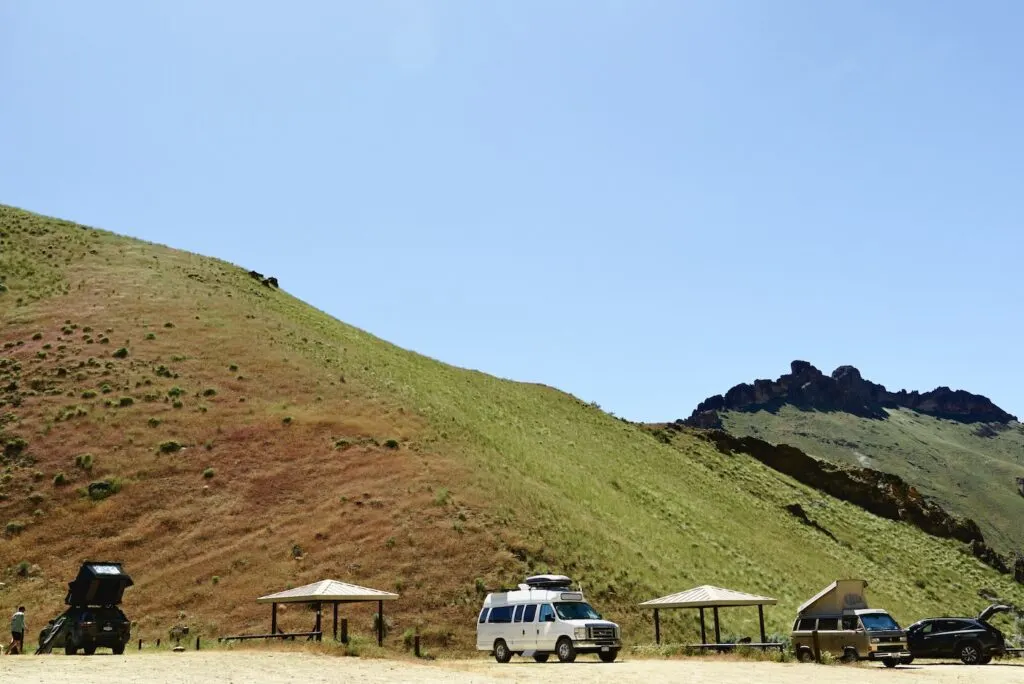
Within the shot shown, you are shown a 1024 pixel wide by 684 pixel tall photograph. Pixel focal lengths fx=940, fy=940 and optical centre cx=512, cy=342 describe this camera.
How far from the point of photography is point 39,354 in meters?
59.3

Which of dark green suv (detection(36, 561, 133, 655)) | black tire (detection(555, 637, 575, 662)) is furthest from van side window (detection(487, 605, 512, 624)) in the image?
dark green suv (detection(36, 561, 133, 655))

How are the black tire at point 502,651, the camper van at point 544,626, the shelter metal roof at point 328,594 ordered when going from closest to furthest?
the camper van at point 544,626
the black tire at point 502,651
the shelter metal roof at point 328,594

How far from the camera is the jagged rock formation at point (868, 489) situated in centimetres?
8494

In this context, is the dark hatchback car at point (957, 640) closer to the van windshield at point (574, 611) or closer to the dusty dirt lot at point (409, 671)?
the dusty dirt lot at point (409, 671)

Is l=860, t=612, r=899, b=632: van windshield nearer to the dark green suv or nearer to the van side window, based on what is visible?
the van side window

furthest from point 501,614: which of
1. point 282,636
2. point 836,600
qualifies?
point 836,600

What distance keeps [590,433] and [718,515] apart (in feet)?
48.2

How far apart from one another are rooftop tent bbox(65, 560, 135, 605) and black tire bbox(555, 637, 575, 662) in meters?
13.1

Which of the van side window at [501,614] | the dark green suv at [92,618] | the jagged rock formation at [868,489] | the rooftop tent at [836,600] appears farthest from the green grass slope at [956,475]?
the dark green suv at [92,618]

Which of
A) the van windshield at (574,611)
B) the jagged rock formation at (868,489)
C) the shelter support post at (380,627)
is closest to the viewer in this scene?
the van windshield at (574,611)

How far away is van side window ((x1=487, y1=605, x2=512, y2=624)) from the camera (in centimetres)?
2947

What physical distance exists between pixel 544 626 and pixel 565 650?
1008 millimetres

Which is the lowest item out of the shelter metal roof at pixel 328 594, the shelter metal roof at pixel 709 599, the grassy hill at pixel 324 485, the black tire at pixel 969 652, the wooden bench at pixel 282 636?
the black tire at pixel 969 652

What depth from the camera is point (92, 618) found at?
1089 inches
